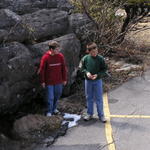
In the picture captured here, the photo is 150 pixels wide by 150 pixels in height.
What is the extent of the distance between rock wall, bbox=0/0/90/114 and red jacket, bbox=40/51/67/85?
30 cm

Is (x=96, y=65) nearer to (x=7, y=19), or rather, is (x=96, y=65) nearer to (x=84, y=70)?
(x=84, y=70)

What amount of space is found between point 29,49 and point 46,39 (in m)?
1.16

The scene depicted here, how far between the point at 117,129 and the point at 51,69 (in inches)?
70.3

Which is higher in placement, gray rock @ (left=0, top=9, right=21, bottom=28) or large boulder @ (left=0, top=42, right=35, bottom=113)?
gray rock @ (left=0, top=9, right=21, bottom=28)

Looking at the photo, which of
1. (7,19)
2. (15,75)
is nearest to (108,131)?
(15,75)

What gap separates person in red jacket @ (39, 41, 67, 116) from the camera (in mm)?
7688

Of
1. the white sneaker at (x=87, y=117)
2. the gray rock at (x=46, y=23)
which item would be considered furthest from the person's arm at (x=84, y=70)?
the gray rock at (x=46, y=23)

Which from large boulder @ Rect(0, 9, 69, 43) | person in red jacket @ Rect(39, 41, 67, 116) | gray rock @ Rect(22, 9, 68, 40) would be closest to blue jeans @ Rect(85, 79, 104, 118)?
person in red jacket @ Rect(39, 41, 67, 116)

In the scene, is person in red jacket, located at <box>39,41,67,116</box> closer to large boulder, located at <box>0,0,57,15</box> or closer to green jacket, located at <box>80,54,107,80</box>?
green jacket, located at <box>80,54,107,80</box>

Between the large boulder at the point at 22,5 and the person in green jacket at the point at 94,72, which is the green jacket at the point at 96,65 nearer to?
the person in green jacket at the point at 94,72

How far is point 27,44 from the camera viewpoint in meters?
8.58

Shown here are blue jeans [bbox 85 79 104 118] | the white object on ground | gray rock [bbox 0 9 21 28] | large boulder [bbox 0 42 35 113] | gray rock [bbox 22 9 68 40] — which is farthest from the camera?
gray rock [bbox 22 9 68 40]

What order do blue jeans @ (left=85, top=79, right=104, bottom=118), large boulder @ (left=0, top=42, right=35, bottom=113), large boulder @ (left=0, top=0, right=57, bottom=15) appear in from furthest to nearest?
large boulder @ (left=0, top=0, right=57, bottom=15)
blue jeans @ (left=85, top=79, right=104, bottom=118)
large boulder @ (left=0, top=42, right=35, bottom=113)

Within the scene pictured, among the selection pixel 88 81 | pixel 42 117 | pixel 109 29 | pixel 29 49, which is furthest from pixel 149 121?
pixel 109 29
